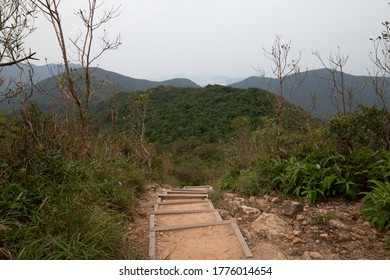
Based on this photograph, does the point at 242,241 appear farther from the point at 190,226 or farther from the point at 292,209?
the point at 292,209

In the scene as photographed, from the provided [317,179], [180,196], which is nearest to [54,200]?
[180,196]

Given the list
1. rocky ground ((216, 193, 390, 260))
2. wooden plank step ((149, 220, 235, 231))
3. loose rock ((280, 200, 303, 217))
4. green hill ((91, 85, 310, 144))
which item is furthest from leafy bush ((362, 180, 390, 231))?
green hill ((91, 85, 310, 144))

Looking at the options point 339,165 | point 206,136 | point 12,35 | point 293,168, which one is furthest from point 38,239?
point 206,136

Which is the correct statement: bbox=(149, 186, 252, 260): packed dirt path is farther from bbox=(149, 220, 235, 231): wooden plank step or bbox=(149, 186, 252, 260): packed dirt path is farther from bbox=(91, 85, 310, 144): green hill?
bbox=(91, 85, 310, 144): green hill

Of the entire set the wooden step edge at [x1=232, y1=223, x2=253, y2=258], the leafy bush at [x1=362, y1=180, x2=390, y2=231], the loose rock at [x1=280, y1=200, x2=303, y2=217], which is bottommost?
the wooden step edge at [x1=232, y1=223, x2=253, y2=258]

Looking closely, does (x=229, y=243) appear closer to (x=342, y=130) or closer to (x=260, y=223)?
(x=260, y=223)

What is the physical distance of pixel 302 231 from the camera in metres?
3.25

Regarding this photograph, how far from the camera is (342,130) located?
4637 mm

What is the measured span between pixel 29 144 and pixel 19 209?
956mm

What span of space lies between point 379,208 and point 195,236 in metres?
2.09

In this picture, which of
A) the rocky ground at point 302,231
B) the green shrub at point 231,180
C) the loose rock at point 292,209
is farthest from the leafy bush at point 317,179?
the green shrub at point 231,180

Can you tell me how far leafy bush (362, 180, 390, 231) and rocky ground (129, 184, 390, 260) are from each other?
0.31 ft

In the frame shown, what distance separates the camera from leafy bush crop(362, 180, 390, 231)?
3.03 meters

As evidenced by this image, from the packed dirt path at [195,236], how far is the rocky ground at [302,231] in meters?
0.12
